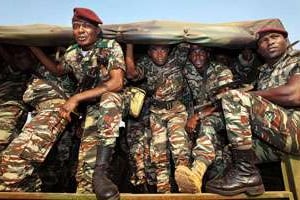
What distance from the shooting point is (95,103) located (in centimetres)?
388

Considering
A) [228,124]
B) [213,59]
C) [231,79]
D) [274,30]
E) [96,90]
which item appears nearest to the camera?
[228,124]

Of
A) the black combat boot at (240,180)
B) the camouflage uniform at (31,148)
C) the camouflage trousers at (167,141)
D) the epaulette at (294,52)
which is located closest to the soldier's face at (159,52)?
the camouflage trousers at (167,141)

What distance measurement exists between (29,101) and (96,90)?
110 centimetres

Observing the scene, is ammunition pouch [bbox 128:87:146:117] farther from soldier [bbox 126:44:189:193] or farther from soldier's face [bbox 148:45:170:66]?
soldier's face [bbox 148:45:170:66]

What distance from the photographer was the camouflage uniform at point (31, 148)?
10.7ft

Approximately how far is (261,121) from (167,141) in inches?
53.8

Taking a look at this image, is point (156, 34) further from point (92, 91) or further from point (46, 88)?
point (46, 88)

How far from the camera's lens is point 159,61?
14.6 feet

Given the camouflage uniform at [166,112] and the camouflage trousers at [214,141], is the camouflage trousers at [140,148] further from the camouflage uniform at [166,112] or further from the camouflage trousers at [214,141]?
the camouflage trousers at [214,141]

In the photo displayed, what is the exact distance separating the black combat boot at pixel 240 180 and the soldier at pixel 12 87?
273 cm

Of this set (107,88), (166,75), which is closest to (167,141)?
Result: (166,75)

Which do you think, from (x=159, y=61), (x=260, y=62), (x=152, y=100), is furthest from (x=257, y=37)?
(x=152, y=100)

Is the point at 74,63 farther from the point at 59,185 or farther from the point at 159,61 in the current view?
the point at 59,185

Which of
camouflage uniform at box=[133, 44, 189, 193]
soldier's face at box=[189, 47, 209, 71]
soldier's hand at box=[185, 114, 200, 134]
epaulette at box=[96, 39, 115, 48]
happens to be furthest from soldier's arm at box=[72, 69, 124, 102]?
soldier's face at box=[189, 47, 209, 71]
